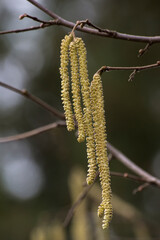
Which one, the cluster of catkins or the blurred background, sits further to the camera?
the blurred background

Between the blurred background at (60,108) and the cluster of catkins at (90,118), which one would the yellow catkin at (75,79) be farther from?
the blurred background at (60,108)

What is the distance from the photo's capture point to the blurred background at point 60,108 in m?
6.20

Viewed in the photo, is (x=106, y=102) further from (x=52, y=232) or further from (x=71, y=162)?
(x=52, y=232)

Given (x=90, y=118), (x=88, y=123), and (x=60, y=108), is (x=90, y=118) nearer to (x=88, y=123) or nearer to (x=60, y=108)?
(x=88, y=123)

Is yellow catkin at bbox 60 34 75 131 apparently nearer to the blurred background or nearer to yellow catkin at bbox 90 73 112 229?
yellow catkin at bbox 90 73 112 229

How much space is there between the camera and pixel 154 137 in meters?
6.30

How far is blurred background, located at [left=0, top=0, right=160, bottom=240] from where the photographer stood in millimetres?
6199

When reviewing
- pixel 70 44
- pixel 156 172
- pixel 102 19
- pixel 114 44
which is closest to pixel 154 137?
pixel 156 172

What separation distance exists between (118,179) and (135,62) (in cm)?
172

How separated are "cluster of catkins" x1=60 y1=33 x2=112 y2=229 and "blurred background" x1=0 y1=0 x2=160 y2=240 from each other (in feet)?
13.4

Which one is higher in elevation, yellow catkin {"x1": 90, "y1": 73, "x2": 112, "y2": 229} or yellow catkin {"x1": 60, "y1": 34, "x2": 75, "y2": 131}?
yellow catkin {"x1": 60, "y1": 34, "x2": 75, "y2": 131}

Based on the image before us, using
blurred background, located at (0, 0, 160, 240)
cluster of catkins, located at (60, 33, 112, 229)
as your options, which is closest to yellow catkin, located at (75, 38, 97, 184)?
cluster of catkins, located at (60, 33, 112, 229)

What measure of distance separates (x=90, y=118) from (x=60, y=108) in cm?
613

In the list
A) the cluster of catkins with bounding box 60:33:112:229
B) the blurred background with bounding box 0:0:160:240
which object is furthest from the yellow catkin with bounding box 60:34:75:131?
the blurred background with bounding box 0:0:160:240
